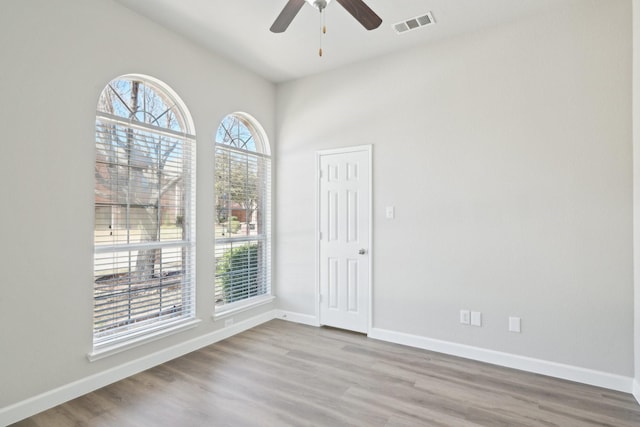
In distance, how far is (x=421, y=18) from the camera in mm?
2957

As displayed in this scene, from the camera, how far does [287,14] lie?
2.24m

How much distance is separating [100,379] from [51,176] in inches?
62.6

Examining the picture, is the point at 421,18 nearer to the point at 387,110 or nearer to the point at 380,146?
the point at 387,110

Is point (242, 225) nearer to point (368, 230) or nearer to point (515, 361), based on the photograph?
point (368, 230)

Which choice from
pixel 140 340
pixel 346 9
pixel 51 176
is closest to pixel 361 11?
pixel 346 9

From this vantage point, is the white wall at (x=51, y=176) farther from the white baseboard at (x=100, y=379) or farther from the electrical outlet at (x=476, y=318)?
the electrical outlet at (x=476, y=318)

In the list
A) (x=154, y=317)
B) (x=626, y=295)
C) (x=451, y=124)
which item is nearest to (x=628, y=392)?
(x=626, y=295)

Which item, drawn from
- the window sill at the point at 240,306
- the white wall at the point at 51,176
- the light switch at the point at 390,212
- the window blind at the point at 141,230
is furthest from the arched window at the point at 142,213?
the light switch at the point at 390,212

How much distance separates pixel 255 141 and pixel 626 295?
13.1 feet

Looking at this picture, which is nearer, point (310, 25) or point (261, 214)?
point (310, 25)

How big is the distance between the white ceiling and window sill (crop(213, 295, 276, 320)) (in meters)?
2.83

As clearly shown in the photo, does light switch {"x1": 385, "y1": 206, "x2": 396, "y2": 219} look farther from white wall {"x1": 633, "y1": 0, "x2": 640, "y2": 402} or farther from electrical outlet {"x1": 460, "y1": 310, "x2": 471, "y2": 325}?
white wall {"x1": 633, "y1": 0, "x2": 640, "y2": 402}

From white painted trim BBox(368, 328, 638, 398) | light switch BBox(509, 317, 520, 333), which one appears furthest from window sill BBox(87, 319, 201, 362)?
light switch BBox(509, 317, 520, 333)

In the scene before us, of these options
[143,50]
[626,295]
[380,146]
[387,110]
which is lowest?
[626,295]
